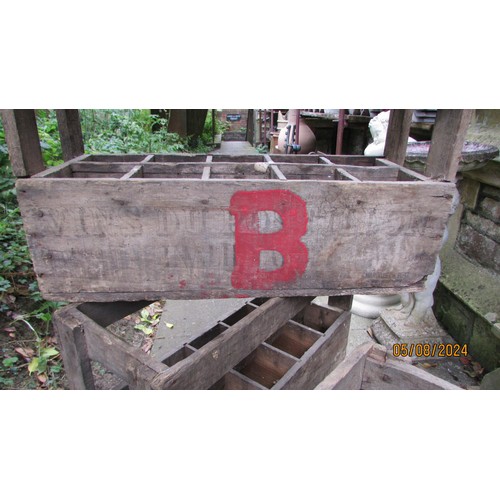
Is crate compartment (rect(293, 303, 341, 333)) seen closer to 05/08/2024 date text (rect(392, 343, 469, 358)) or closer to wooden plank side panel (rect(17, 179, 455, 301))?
wooden plank side panel (rect(17, 179, 455, 301))

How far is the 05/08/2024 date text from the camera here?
3551mm

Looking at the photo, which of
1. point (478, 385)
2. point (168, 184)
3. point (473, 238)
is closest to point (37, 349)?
point (168, 184)

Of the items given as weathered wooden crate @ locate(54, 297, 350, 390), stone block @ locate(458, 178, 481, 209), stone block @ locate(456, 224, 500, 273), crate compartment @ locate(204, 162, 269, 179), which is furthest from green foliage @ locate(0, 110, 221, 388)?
stone block @ locate(458, 178, 481, 209)

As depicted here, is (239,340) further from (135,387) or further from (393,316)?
(393,316)

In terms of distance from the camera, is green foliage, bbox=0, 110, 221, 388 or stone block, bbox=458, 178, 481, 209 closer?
green foliage, bbox=0, 110, 221, 388

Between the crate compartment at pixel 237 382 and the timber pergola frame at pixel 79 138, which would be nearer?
the timber pergola frame at pixel 79 138

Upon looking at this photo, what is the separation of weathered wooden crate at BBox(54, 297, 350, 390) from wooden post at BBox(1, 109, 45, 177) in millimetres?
595

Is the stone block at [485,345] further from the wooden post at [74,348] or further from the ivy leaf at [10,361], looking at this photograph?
the ivy leaf at [10,361]

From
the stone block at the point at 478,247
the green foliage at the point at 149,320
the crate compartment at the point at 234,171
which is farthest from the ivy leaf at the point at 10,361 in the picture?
the stone block at the point at 478,247

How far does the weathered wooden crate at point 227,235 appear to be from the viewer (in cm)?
148

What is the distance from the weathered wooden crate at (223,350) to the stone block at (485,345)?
1842 millimetres

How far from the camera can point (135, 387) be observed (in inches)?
55.0

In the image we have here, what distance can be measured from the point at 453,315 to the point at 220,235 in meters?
3.25

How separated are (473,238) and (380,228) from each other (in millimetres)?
2818
